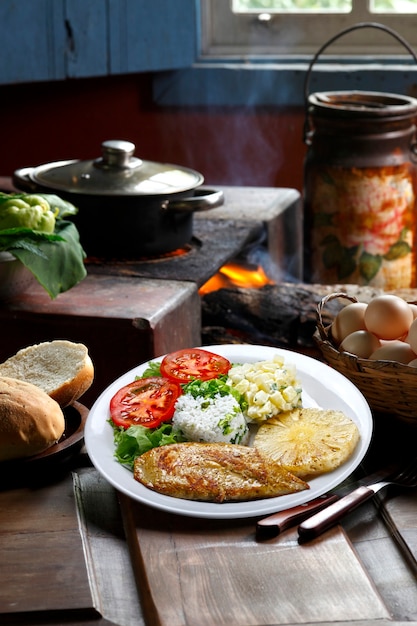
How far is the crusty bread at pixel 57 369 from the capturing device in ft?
4.62

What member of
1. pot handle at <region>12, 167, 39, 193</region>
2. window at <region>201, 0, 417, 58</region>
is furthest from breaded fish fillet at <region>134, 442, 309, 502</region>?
window at <region>201, 0, 417, 58</region>

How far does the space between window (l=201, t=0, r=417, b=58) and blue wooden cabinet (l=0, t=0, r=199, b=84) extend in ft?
0.62

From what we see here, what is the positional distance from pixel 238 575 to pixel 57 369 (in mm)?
543

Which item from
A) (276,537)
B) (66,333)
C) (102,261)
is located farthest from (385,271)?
(276,537)

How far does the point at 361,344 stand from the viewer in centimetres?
153

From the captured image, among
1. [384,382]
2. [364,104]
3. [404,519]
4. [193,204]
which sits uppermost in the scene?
[364,104]

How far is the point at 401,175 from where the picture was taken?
10.3 ft

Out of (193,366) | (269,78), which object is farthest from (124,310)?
(269,78)

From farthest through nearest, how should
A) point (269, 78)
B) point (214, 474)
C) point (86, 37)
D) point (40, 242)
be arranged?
1. point (269, 78)
2. point (86, 37)
3. point (40, 242)
4. point (214, 474)

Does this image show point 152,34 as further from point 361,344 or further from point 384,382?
point 384,382

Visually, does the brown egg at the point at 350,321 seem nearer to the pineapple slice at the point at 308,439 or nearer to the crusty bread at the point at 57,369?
the pineapple slice at the point at 308,439

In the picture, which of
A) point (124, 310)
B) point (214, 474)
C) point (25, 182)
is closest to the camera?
point (214, 474)

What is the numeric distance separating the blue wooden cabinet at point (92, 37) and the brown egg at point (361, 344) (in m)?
2.05

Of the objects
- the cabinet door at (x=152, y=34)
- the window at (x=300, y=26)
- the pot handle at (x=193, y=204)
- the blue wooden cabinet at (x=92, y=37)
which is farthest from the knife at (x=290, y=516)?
the window at (x=300, y=26)
